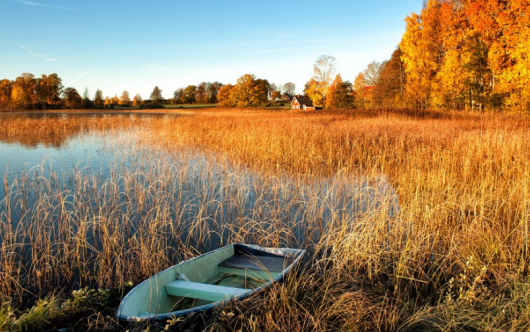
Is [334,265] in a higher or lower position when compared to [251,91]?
lower

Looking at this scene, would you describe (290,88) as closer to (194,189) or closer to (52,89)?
(52,89)

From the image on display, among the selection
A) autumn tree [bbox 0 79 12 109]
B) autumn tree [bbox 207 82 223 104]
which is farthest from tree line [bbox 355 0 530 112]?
autumn tree [bbox 0 79 12 109]

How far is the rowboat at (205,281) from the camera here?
2.77m

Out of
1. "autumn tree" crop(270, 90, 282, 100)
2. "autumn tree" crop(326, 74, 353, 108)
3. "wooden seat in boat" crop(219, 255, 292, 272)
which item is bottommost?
"wooden seat in boat" crop(219, 255, 292, 272)

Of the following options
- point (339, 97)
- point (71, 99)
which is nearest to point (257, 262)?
point (339, 97)

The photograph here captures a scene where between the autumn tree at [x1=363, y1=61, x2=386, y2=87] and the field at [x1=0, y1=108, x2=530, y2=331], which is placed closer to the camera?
the field at [x1=0, y1=108, x2=530, y2=331]

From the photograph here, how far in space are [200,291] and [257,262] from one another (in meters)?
0.89

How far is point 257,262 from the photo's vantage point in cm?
376

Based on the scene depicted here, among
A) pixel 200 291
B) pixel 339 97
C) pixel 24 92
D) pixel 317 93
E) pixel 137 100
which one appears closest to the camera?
pixel 200 291

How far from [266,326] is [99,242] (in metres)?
3.25

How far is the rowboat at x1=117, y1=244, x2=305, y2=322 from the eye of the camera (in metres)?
2.77

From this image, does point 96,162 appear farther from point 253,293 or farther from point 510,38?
point 510,38

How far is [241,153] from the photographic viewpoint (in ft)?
34.4

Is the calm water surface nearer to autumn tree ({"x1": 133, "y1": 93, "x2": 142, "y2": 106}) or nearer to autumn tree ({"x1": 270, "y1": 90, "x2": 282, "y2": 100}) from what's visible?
autumn tree ({"x1": 133, "y1": 93, "x2": 142, "y2": 106})
